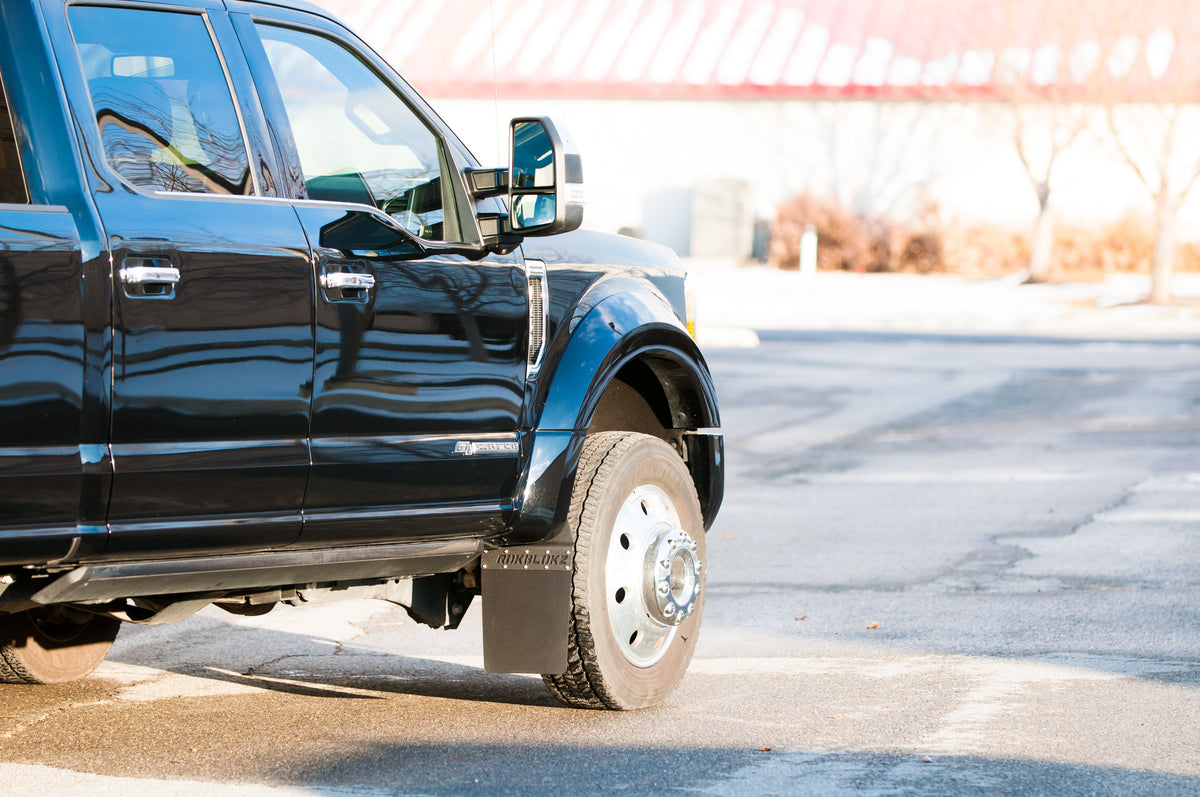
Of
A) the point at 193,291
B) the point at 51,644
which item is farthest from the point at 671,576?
the point at 51,644

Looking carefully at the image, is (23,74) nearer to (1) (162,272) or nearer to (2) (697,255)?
(1) (162,272)

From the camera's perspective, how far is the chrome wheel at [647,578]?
17.8ft

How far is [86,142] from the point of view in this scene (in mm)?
4160

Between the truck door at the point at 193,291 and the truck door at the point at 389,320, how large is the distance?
10 cm

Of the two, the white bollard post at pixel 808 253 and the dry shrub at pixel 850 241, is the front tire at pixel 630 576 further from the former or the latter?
the dry shrub at pixel 850 241

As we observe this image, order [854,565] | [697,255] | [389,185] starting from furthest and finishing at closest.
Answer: [697,255]
[854,565]
[389,185]

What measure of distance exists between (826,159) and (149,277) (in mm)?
36869

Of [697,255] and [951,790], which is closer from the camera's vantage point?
[951,790]

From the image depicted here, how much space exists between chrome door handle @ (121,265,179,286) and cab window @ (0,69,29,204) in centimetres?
31

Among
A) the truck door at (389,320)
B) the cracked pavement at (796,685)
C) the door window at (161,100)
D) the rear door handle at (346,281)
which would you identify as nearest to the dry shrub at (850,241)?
the cracked pavement at (796,685)

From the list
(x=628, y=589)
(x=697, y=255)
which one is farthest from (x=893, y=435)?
(x=697, y=255)

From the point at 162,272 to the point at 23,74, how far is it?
1.89ft

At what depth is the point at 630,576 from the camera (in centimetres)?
547

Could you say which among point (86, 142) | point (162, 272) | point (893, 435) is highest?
point (86, 142)
